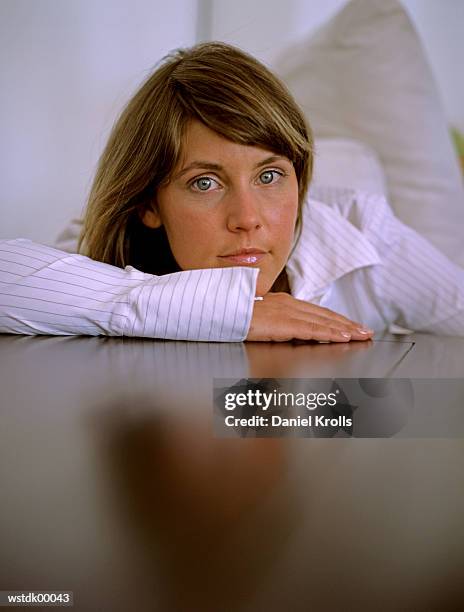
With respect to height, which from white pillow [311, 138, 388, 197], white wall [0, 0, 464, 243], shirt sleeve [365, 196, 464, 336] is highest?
white wall [0, 0, 464, 243]

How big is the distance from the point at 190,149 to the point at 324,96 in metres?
1.11

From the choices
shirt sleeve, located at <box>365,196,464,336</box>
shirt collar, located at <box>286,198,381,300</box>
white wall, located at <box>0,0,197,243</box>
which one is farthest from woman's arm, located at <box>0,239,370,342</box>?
white wall, located at <box>0,0,197,243</box>

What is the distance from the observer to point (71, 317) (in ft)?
2.83

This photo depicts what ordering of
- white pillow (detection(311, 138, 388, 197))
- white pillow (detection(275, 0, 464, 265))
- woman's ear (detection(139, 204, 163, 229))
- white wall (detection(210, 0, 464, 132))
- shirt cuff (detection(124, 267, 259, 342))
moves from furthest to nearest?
white wall (detection(210, 0, 464, 132)), white pillow (detection(275, 0, 464, 265)), white pillow (detection(311, 138, 388, 197)), woman's ear (detection(139, 204, 163, 229)), shirt cuff (detection(124, 267, 259, 342))

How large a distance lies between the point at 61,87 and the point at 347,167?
0.79 metres

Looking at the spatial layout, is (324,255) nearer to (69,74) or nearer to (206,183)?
(206,183)

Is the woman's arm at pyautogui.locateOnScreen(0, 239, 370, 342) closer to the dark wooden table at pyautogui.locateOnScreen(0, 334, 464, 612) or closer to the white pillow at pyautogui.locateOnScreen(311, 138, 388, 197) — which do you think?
the dark wooden table at pyautogui.locateOnScreen(0, 334, 464, 612)

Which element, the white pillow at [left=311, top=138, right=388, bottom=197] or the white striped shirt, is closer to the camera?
the white striped shirt

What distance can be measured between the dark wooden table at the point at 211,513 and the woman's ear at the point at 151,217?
0.64 metres

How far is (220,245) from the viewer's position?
100cm

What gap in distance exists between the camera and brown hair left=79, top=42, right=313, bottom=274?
100 cm

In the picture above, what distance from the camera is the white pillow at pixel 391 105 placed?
1.89 m

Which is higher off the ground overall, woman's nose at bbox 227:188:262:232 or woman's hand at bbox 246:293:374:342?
woman's nose at bbox 227:188:262:232

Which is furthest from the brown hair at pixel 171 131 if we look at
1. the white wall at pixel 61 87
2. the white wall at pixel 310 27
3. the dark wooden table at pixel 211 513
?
the white wall at pixel 310 27
